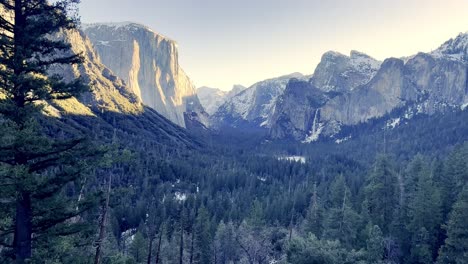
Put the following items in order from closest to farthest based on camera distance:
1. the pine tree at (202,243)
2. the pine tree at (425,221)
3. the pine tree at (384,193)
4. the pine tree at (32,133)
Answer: the pine tree at (32,133) < the pine tree at (425,221) < the pine tree at (384,193) < the pine tree at (202,243)

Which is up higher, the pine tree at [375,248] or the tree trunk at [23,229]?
the tree trunk at [23,229]

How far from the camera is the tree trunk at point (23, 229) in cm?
1579

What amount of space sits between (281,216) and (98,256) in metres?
85.1

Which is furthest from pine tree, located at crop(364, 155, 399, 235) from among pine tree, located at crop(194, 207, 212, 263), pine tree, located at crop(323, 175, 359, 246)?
pine tree, located at crop(194, 207, 212, 263)

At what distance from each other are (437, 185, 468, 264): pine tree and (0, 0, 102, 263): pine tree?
35677 mm

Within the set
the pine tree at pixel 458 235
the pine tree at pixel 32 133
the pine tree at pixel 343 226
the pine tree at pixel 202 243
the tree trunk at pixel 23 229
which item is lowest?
the pine tree at pixel 202 243

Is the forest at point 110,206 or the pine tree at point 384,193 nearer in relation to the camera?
the forest at point 110,206

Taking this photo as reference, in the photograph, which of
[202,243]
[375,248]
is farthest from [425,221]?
[202,243]

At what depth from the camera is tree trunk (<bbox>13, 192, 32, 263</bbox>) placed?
51.8 feet

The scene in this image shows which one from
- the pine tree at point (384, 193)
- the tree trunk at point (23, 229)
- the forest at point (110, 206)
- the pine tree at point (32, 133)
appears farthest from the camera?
the pine tree at point (384, 193)

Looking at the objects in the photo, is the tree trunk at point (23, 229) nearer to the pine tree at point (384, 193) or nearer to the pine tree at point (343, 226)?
the pine tree at point (343, 226)

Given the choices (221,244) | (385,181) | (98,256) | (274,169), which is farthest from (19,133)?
(274,169)

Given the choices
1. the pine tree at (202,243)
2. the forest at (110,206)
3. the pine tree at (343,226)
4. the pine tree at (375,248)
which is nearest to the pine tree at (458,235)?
the forest at (110,206)

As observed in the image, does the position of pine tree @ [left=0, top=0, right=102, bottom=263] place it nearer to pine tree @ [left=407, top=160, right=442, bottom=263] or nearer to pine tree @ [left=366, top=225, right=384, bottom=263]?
pine tree @ [left=366, top=225, right=384, bottom=263]
